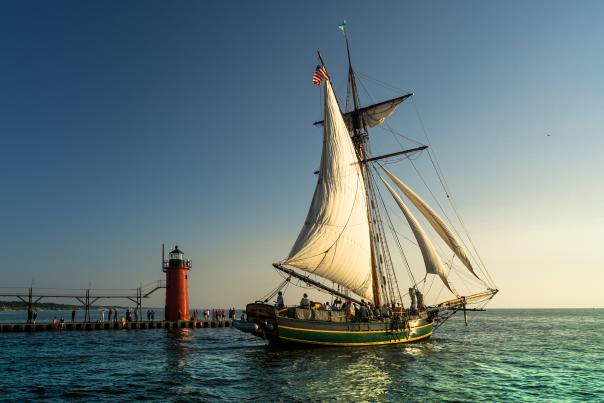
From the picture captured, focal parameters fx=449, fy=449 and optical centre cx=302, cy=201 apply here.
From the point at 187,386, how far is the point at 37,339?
97.8 ft

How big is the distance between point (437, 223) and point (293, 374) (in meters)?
23.2

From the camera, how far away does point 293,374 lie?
22656 millimetres

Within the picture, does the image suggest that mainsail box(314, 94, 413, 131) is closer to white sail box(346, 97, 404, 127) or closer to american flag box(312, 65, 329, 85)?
white sail box(346, 97, 404, 127)

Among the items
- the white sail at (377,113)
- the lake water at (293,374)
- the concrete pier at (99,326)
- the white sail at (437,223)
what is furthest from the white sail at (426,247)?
the concrete pier at (99,326)

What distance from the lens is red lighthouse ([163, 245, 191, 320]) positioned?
52938 millimetres

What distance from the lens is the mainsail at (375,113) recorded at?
4566cm

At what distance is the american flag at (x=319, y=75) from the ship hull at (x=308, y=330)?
62.1ft

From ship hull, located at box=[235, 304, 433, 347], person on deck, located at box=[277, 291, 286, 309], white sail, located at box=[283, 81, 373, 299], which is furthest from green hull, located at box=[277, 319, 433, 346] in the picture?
white sail, located at box=[283, 81, 373, 299]

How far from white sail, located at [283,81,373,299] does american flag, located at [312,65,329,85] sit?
2.19 ft

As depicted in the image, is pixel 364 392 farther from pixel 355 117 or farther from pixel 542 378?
pixel 355 117

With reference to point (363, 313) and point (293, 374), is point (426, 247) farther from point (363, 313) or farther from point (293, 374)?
point (293, 374)

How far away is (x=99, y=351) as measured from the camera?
3291cm

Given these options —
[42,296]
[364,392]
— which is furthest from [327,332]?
[42,296]

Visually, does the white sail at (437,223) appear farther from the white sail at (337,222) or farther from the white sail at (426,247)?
the white sail at (337,222)
